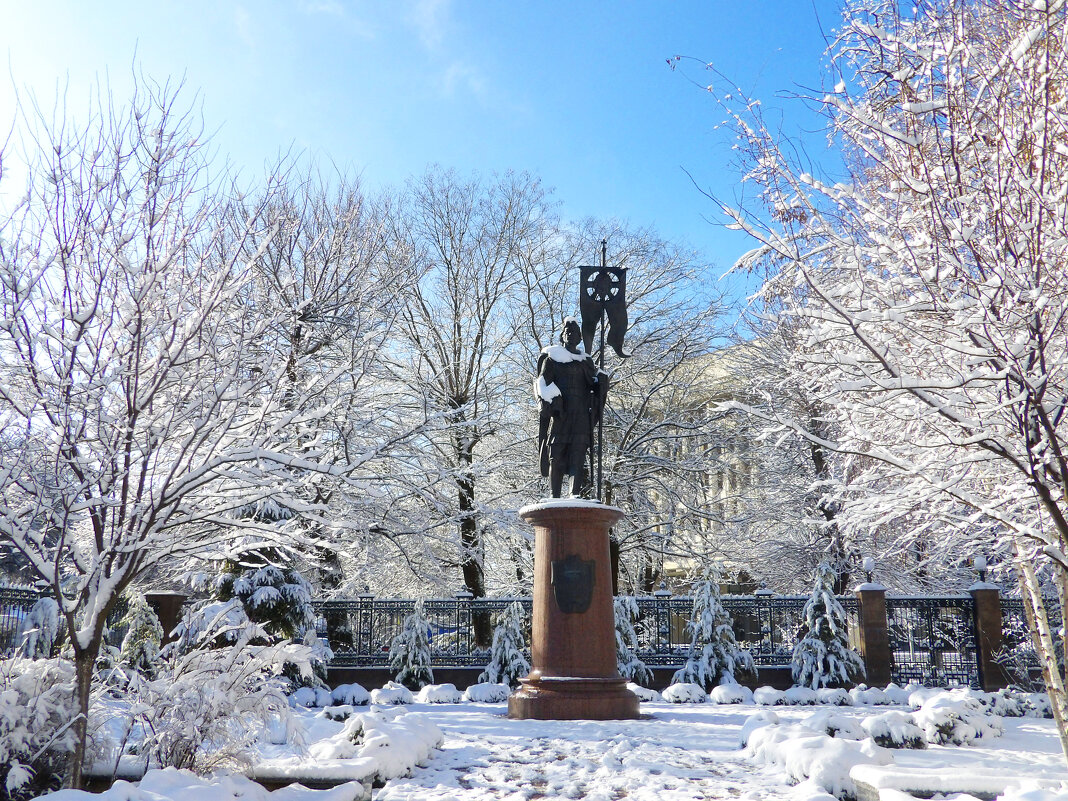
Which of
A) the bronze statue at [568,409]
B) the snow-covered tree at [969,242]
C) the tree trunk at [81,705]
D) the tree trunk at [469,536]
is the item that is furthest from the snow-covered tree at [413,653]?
the snow-covered tree at [969,242]

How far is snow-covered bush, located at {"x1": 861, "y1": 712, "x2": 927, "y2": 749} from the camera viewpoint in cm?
825

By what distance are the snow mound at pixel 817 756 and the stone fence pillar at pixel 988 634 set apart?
9128mm

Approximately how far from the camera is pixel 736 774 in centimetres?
681

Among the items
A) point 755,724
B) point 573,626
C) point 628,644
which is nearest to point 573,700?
point 573,626

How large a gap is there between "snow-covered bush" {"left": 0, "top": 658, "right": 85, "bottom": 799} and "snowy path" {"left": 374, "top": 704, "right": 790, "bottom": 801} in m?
2.10

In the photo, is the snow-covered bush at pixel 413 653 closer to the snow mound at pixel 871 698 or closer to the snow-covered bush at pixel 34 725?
the snow mound at pixel 871 698

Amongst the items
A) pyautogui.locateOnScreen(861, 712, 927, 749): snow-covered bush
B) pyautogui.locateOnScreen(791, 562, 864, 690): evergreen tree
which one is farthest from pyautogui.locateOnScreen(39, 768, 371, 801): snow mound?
pyautogui.locateOnScreen(791, 562, 864, 690): evergreen tree

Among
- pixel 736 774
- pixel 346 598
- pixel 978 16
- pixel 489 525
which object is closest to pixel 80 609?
pixel 736 774

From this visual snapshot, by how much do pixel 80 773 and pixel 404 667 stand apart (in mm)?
10174

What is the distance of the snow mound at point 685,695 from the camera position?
504 inches

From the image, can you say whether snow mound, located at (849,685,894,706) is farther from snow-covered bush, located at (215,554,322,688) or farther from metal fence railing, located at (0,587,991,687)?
snow-covered bush, located at (215,554,322,688)

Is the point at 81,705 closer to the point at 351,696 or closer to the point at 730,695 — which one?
the point at 351,696

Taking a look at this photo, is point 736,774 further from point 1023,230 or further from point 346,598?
point 346,598

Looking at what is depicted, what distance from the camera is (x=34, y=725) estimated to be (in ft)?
16.9
